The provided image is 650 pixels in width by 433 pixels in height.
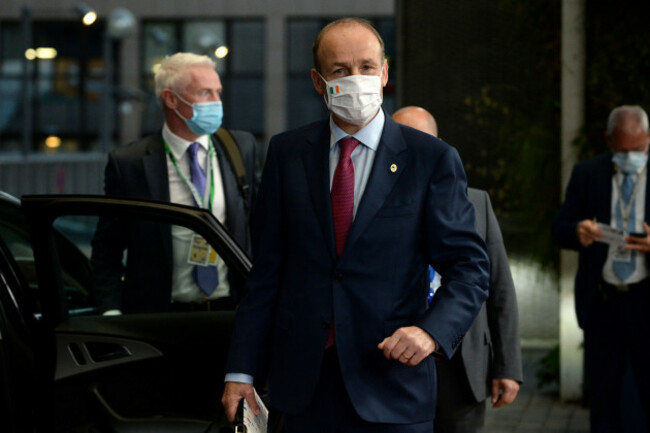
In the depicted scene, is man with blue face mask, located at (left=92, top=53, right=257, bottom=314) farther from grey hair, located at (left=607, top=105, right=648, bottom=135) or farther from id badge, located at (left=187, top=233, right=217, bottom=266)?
grey hair, located at (left=607, top=105, right=648, bottom=135)

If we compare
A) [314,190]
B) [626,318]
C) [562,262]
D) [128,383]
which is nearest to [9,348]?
[128,383]

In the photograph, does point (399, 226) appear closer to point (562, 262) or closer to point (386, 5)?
point (562, 262)

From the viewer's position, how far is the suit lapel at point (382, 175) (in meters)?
3.05

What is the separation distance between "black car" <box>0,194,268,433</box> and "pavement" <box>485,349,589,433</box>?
3.11 meters

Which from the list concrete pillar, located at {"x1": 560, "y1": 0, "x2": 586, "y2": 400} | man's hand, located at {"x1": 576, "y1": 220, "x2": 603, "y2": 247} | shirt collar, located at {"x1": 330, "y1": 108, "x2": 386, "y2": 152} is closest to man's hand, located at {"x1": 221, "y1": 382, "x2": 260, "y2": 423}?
shirt collar, located at {"x1": 330, "y1": 108, "x2": 386, "y2": 152}

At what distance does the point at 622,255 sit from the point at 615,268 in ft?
0.27

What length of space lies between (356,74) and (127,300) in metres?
1.66

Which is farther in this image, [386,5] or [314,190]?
[386,5]

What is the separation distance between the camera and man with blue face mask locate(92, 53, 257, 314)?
14.4ft

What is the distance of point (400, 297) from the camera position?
120 inches

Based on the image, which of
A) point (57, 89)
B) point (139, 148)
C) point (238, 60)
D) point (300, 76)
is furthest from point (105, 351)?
point (57, 89)

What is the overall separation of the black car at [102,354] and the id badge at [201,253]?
0.41ft

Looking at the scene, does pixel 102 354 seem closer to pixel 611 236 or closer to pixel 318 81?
pixel 318 81

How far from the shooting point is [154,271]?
4520 mm
